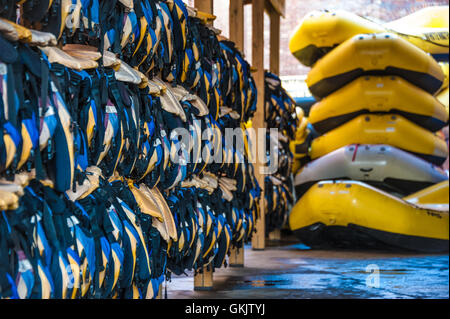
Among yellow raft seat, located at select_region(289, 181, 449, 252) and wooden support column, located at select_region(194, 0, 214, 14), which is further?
yellow raft seat, located at select_region(289, 181, 449, 252)

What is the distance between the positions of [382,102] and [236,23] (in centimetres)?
202

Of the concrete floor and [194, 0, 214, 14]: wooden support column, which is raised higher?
[194, 0, 214, 14]: wooden support column

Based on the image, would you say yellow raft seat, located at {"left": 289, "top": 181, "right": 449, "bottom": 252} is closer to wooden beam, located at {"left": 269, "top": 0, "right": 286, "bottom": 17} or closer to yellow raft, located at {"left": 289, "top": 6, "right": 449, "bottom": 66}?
yellow raft, located at {"left": 289, "top": 6, "right": 449, "bottom": 66}

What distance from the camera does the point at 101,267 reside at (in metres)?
1.49

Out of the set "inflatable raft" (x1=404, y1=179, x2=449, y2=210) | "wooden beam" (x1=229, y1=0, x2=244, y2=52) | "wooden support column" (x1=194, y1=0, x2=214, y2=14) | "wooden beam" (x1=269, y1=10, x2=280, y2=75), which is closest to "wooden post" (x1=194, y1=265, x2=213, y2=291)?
"wooden support column" (x1=194, y1=0, x2=214, y2=14)

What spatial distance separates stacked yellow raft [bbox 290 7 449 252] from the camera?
517 cm

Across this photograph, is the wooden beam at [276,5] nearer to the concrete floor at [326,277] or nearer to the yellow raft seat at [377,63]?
the yellow raft seat at [377,63]

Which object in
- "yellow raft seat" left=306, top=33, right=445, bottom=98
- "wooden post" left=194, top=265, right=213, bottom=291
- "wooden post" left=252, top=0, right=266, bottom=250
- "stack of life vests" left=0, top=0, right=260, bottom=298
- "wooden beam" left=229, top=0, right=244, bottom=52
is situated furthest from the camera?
"yellow raft seat" left=306, top=33, right=445, bottom=98

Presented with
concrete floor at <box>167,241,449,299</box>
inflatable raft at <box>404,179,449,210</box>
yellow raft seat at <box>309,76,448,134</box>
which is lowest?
concrete floor at <box>167,241,449,299</box>

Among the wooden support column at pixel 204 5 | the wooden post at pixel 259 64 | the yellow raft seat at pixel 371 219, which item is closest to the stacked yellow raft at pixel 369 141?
the yellow raft seat at pixel 371 219

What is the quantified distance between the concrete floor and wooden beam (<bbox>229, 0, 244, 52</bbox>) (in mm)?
1406

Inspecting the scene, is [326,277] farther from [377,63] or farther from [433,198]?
[377,63]

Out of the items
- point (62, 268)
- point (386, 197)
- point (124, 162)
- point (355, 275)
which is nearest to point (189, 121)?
point (124, 162)

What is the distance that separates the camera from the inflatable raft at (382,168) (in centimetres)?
556
